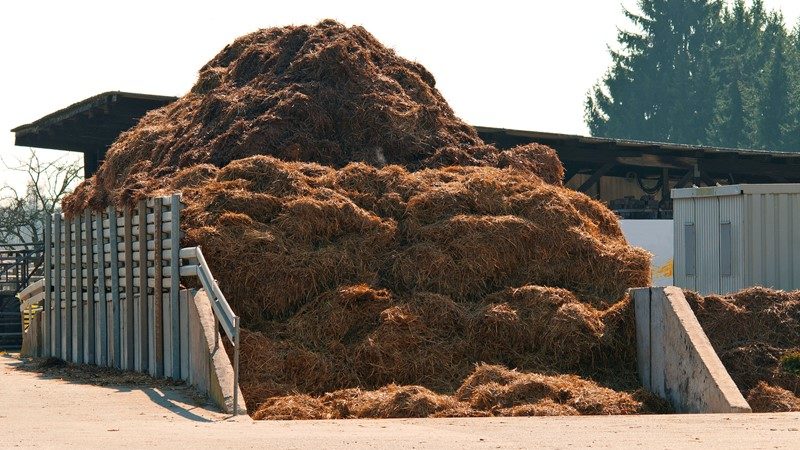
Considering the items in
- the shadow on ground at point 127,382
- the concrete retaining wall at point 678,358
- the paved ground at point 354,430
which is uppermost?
the concrete retaining wall at point 678,358

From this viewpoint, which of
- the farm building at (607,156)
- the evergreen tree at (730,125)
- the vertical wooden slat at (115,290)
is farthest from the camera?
the evergreen tree at (730,125)

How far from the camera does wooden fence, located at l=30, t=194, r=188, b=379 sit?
17.6 metres

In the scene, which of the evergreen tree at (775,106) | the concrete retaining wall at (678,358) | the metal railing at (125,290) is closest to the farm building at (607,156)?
the metal railing at (125,290)

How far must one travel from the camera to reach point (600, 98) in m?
82.8

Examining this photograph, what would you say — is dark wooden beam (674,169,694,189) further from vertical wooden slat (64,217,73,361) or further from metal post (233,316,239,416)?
metal post (233,316,239,416)

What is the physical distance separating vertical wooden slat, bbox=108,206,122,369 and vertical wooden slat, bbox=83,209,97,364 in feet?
3.41

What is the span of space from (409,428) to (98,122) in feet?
64.7

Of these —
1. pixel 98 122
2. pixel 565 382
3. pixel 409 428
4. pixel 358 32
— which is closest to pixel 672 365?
pixel 565 382

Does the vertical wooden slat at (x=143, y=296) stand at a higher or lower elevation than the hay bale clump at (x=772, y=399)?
higher

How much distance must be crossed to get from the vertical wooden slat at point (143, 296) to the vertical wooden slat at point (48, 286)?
220 inches

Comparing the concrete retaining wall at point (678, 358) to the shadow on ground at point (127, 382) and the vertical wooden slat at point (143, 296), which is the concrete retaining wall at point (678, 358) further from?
the vertical wooden slat at point (143, 296)

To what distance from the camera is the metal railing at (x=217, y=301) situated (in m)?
14.0

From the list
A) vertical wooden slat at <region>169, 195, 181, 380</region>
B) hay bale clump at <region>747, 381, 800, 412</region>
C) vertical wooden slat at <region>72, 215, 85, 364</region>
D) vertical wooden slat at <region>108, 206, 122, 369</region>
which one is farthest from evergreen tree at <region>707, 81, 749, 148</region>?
vertical wooden slat at <region>169, 195, 181, 380</region>

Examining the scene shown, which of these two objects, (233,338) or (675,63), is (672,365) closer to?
(233,338)
